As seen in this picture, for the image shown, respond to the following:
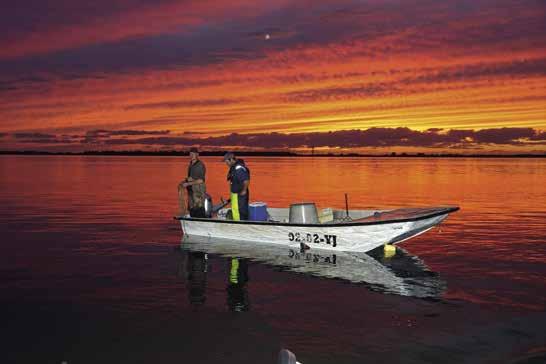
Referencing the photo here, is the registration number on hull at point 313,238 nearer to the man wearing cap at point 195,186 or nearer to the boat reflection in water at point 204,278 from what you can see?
the boat reflection in water at point 204,278

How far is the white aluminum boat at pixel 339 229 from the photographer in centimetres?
1712

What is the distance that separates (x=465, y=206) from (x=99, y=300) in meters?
28.7

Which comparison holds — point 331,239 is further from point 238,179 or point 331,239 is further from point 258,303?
point 258,303

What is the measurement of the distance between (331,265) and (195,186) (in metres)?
5.86

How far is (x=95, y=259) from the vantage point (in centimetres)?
1847

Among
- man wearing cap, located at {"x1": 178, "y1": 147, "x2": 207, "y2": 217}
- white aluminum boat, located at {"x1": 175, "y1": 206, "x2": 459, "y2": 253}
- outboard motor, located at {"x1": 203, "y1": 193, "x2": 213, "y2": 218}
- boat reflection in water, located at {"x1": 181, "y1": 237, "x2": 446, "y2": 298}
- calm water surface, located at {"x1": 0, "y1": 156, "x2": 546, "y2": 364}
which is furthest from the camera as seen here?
outboard motor, located at {"x1": 203, "y1": 193, "x2": 213, "y2": 218}

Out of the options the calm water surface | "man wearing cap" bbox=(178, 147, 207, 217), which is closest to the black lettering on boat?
the calm water surface

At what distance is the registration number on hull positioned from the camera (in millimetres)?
18156

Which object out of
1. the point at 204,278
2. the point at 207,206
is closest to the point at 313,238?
the point at 204,278

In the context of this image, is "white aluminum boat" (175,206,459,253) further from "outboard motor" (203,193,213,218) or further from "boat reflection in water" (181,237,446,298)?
"outboard motor" (203,193,213,218)

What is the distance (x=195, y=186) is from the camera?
20.3 metres

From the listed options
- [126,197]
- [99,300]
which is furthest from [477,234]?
[126,197]

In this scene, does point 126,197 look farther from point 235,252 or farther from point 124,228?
point 235,252

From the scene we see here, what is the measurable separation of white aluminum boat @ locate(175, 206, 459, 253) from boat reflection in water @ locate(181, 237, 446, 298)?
0.28m
